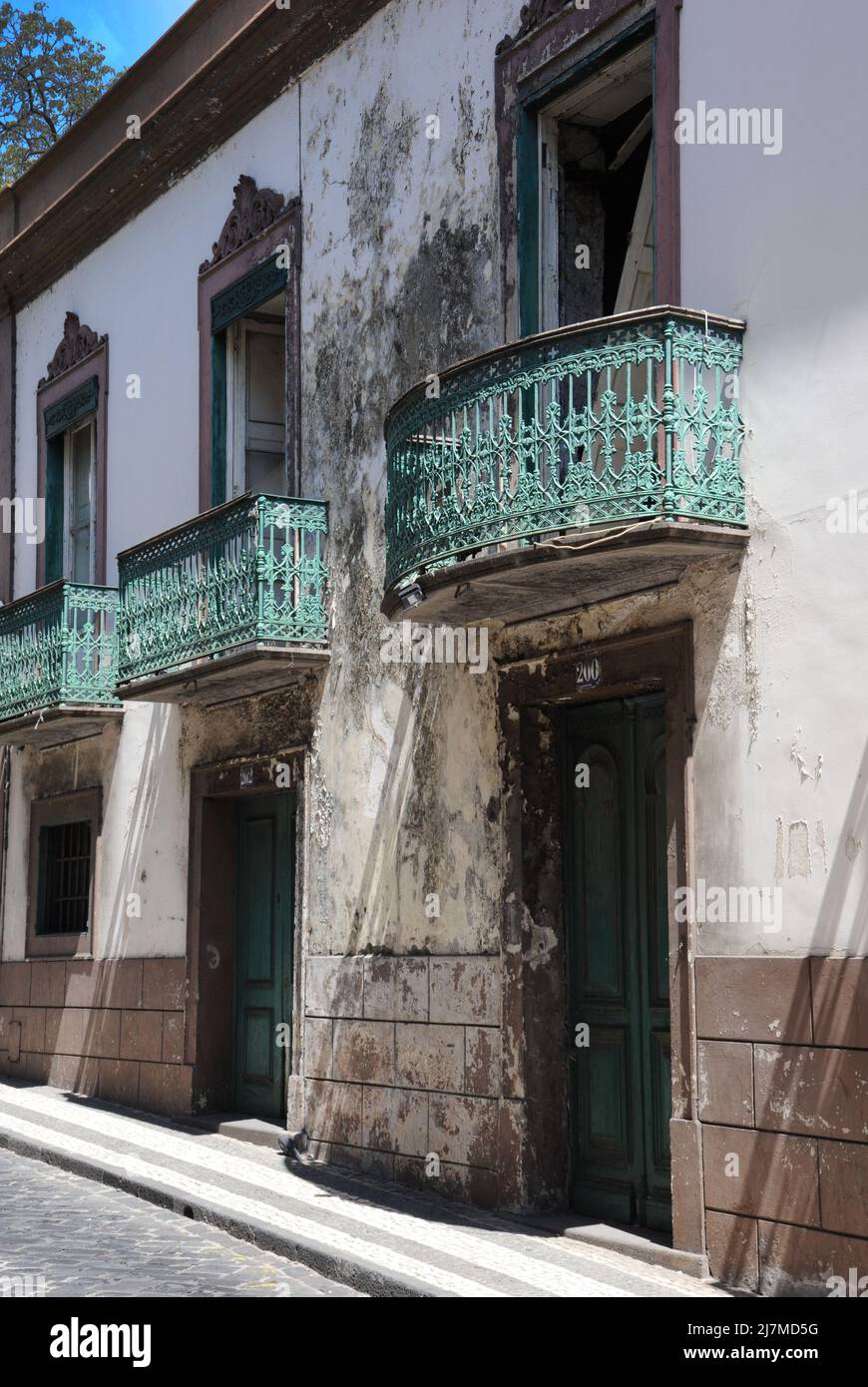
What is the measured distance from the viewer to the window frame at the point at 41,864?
1412cm

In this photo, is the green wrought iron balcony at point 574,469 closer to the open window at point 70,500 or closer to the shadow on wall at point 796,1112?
the shadow on wall at point 796,1112

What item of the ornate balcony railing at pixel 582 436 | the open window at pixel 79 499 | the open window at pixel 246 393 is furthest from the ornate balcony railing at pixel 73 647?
the ornate balcony railing at pixel 582 436

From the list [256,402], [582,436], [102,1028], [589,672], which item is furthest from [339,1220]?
[256,402]

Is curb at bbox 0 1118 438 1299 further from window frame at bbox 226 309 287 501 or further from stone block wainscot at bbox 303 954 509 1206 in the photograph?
window frame at bbox 226 309 287 501

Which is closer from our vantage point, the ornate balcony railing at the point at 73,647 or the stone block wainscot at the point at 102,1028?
the stone block wainscot at the point at 102,1028

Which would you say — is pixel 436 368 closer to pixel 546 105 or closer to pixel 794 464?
pixel 546 105

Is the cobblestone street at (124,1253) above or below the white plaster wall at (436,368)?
below

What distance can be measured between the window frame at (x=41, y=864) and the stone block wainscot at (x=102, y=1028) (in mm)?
124

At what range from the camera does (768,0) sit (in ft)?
24.8

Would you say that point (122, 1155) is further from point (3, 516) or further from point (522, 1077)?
point (3, 516)

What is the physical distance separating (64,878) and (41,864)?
0.45m

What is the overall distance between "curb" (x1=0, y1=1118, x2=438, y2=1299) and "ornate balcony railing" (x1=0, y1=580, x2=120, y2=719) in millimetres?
3631

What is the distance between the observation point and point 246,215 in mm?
12336

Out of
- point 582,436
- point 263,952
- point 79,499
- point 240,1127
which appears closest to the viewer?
point 582,436
